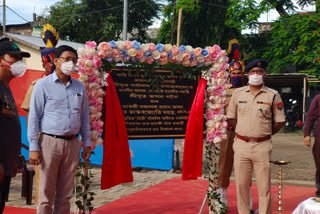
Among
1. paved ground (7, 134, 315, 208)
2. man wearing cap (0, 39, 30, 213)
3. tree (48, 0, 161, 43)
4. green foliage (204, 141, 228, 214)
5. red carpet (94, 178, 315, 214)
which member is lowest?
paved ground (7, 134, 315, 208)

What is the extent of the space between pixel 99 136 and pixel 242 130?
1787mm

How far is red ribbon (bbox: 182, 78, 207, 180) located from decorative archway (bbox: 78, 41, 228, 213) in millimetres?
14

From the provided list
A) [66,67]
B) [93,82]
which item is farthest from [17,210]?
[66,67]

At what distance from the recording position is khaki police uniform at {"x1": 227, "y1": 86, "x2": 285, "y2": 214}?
4676 millimetres

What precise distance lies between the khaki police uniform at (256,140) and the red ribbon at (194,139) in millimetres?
640

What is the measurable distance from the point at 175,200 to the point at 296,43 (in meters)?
15.4

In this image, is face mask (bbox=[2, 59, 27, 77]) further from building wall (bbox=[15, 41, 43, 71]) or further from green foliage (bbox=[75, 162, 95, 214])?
building wall (bbox=[15, 41, 43, 71])

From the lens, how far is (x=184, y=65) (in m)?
5.20

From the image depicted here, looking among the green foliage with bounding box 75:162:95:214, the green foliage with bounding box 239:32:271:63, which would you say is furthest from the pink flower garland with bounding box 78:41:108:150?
the green foliage with bounding box 239:32:271:63

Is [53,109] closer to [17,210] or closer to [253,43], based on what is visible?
[17,210]

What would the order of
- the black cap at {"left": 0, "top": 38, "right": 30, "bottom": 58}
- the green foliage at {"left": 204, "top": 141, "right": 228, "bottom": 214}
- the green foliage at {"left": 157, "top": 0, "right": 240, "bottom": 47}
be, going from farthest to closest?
the green foliage at {"left": 157, "top": 0, "right": 240, "bottom": 47} < the green foliage at {"left": 204, "top": 141, "right": 228, "bottom": 214} < the black cap at {"left": 0, "top": 38, "right": 30, "bottom": 58}

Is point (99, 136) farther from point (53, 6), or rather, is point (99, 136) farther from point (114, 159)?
point (53, 6)

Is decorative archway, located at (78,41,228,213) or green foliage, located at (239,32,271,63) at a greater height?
green foliage, located at (239,32,271,63)

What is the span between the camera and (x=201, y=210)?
5.50m
